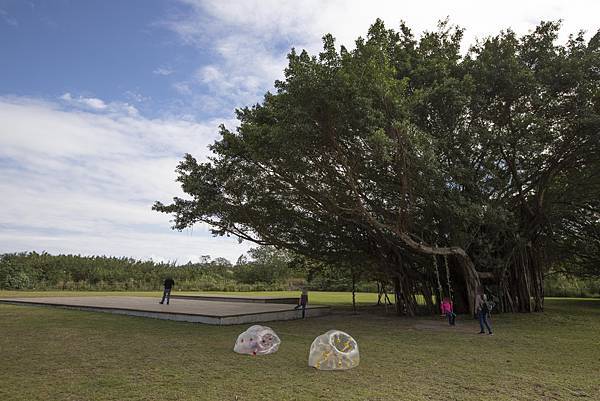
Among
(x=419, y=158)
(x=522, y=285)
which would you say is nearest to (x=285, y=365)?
(x=419, y=158)

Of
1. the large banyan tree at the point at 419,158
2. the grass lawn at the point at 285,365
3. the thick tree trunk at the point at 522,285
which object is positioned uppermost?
the large banyan tree at the point at 419,158

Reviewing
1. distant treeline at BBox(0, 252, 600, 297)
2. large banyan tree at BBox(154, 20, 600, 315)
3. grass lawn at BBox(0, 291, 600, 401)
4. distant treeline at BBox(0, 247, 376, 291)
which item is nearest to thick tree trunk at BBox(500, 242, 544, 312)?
large banyan tree at BBox(154, 20, 600, 315)

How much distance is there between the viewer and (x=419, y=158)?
10.3 m

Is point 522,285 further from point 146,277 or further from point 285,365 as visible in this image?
point 146,277

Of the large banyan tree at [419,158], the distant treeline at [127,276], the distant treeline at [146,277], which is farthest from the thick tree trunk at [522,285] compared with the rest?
the distant treeline at [127,276]

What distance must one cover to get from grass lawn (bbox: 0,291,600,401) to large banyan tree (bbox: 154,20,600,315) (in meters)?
3.57

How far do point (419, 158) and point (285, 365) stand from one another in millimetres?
5879

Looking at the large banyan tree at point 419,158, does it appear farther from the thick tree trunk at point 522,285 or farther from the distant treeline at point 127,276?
the distant treeline at point 127,276

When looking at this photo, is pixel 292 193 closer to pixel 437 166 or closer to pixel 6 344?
pixel 437 166

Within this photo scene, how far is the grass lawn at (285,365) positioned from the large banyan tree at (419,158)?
11.7 ft

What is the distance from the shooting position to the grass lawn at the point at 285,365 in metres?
5.34

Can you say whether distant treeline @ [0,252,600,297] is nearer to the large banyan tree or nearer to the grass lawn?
the large banyan tree

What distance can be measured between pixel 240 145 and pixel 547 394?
393 inches

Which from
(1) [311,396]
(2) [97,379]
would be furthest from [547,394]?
(2) [97,379]
